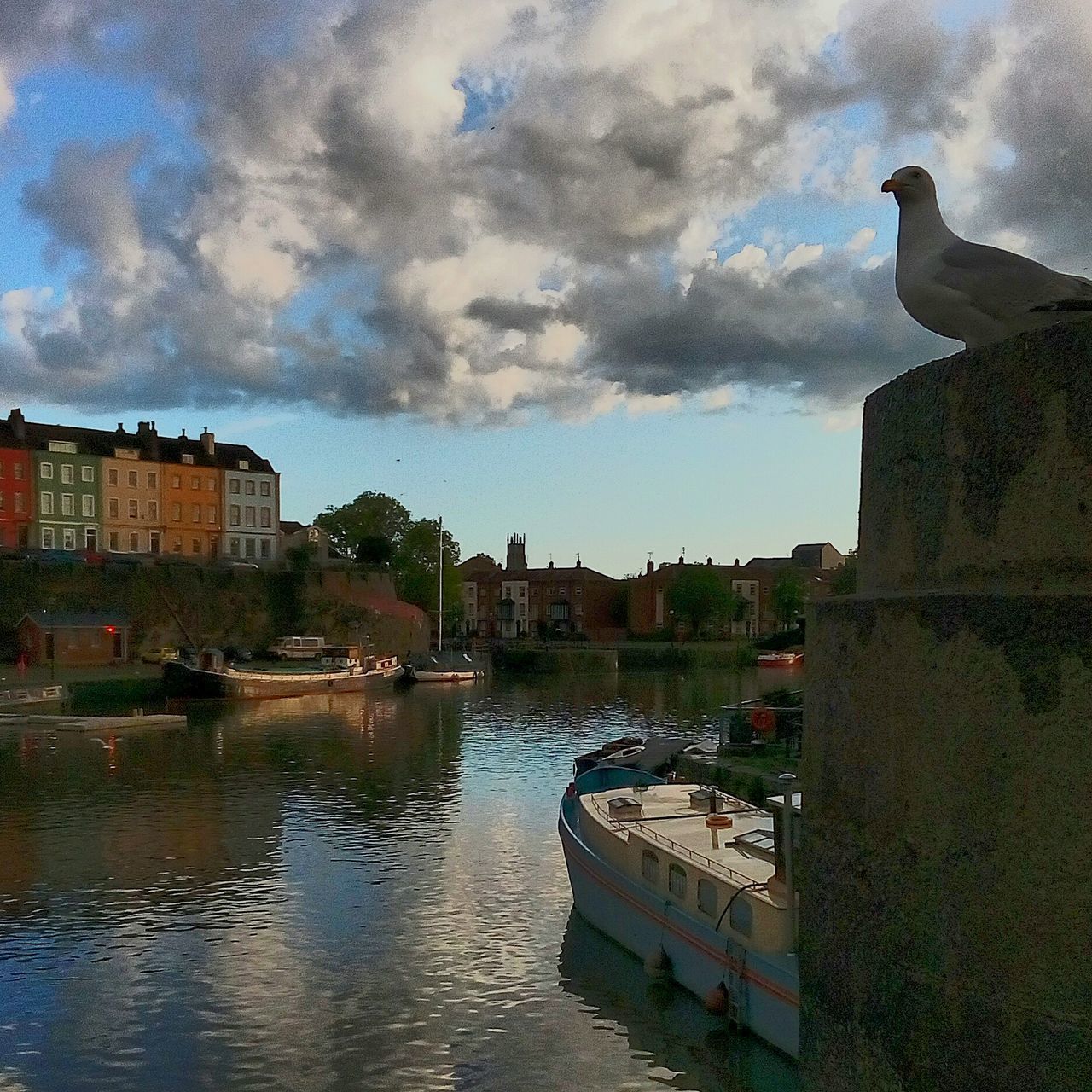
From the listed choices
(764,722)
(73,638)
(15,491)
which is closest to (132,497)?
(15,491)

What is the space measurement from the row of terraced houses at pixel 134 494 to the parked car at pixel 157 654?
34.9 feet

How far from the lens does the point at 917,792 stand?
2.01 m

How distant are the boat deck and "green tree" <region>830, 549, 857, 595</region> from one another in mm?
3156

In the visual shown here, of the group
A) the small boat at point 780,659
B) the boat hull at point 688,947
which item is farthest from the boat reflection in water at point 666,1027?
the small boat at point 780,659

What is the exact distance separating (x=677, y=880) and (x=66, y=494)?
2712 inches

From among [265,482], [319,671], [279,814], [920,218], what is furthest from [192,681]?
[920,218]

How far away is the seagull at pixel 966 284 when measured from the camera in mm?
2379

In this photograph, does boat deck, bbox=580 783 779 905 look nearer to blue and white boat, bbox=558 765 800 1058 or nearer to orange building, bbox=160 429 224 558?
blue and white boat, bbox=558 765 800 1058

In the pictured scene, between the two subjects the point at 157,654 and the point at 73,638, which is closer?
the point at 73,638

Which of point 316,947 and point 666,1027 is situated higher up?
point 316,947

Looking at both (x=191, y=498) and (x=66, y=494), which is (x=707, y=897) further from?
(x=191, y=498)

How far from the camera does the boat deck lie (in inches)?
536

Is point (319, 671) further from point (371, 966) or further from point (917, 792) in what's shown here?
point (917, 792)

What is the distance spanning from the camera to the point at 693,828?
15.6 meters
